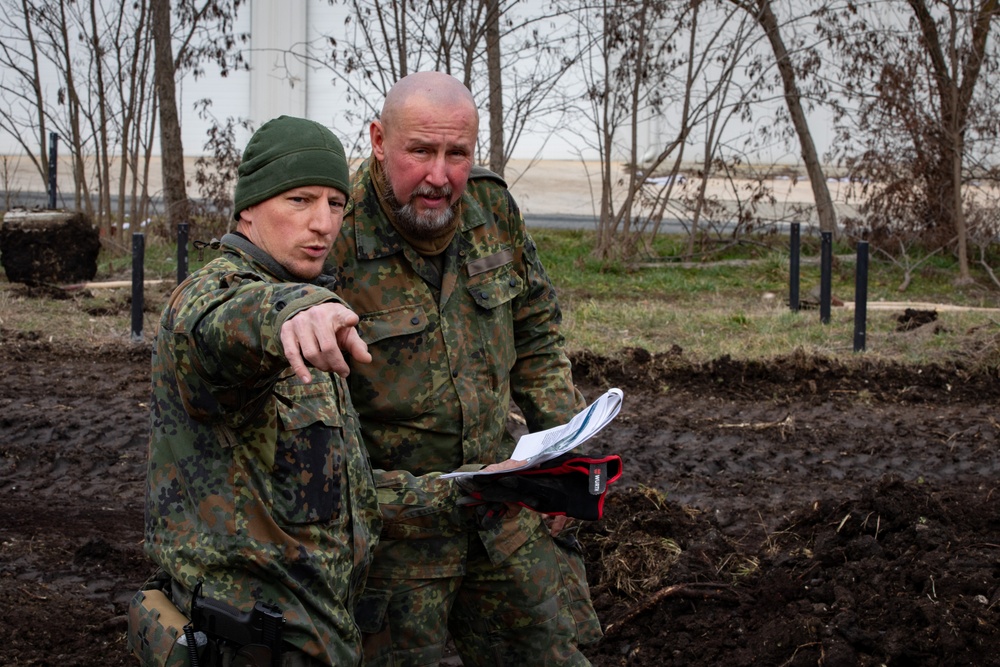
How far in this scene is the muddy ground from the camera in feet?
13.8

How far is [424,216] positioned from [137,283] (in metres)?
5.85

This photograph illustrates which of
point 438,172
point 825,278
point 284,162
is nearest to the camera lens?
point 284,162

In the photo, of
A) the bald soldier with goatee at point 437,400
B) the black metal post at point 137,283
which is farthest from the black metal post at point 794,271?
the bald soldier with goatee at point 437,400

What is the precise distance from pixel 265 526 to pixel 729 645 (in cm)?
247

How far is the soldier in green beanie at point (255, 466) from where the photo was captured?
2195mm

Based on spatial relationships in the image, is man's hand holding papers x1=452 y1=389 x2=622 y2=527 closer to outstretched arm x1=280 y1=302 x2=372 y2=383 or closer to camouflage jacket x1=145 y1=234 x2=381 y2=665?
camouflage jacket x1=145 y1=234 x2=381 y2=665

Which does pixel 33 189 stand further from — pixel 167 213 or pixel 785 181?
pixel 785 181

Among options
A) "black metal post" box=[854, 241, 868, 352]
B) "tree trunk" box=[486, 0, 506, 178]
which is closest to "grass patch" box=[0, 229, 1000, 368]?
"black metal post" box=[854, 241, 868, 352]

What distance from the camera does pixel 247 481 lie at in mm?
2307

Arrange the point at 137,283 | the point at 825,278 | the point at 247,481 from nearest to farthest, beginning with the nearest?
1. the point at 247,481
2. the point at 137,283
3. the point at 825,278

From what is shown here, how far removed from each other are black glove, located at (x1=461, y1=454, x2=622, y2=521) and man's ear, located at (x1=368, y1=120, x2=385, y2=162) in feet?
3.06

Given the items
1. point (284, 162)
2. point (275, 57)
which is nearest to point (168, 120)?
point (275, 57)

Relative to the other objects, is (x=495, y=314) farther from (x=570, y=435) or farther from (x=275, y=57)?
(x=275, y=57)

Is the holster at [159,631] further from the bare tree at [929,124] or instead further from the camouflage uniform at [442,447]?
the bare tree at [929,124]
